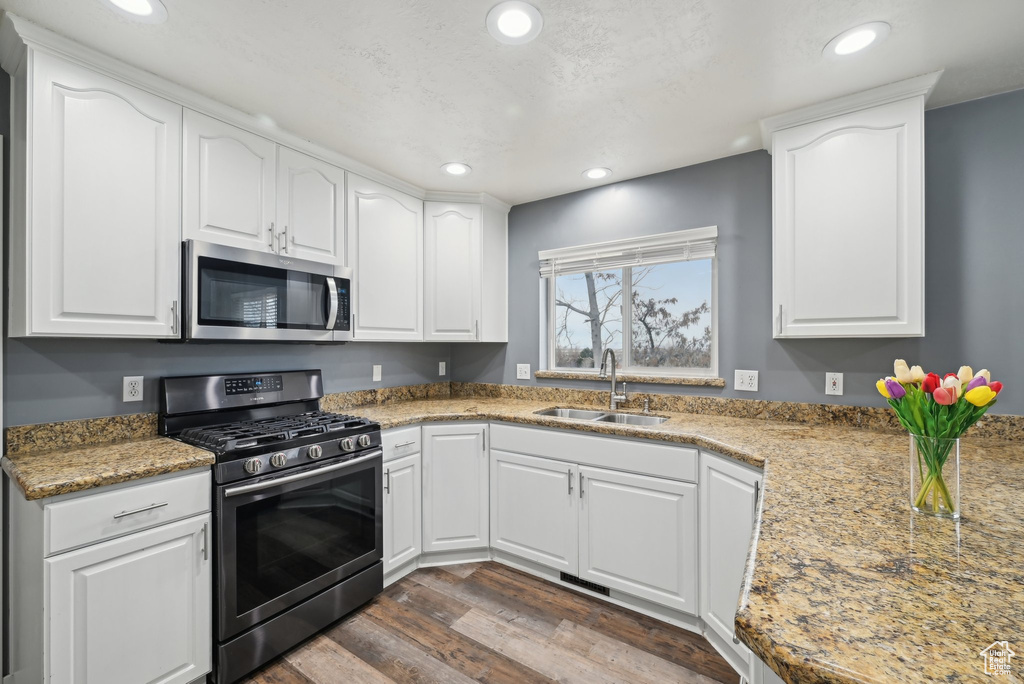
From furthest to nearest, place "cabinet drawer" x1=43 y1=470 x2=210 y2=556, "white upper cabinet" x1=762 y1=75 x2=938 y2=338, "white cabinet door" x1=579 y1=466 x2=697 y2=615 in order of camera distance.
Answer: "white cabinet door" x1=579 y1=466 x2=697 y2=615
"white upper cabinet" x1=762 y1=75 x2=938 y2=338
"cabinet drawer" x1=43 y1=470 x2=210 y2=556

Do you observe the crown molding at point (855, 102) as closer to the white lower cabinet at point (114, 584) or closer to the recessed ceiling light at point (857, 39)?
the recessed ceiling light at point (857, 39)

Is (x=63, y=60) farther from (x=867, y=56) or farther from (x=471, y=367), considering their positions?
(x=867, y=56)

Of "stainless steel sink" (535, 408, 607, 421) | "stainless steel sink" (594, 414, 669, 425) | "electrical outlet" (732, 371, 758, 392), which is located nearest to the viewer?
"electrical outlet" (732, 371, 758, 392)

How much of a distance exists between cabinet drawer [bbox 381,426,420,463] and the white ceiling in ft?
5.07

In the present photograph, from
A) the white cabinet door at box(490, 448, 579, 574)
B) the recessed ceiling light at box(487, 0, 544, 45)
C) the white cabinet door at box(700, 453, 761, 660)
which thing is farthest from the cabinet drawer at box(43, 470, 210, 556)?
the white cabinet door at box(700, 453, 761, 660)

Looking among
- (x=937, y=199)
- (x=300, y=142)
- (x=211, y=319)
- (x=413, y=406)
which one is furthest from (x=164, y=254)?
(x=937, y=199)

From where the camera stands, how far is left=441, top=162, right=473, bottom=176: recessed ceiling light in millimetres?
2590

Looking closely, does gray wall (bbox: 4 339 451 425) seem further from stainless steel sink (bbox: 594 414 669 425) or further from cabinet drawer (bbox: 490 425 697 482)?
stainless steel sink (bbox: 594 414 669 425)

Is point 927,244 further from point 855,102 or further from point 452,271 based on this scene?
point 452,271

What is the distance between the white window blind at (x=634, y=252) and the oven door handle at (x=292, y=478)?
1.78 m

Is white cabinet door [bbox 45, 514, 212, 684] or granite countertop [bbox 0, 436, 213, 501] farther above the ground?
granite countertop [bbox 0, 436, 213, 501]

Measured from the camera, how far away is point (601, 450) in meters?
2.20

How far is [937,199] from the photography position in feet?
6.40

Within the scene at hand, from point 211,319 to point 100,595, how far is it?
1.03m
